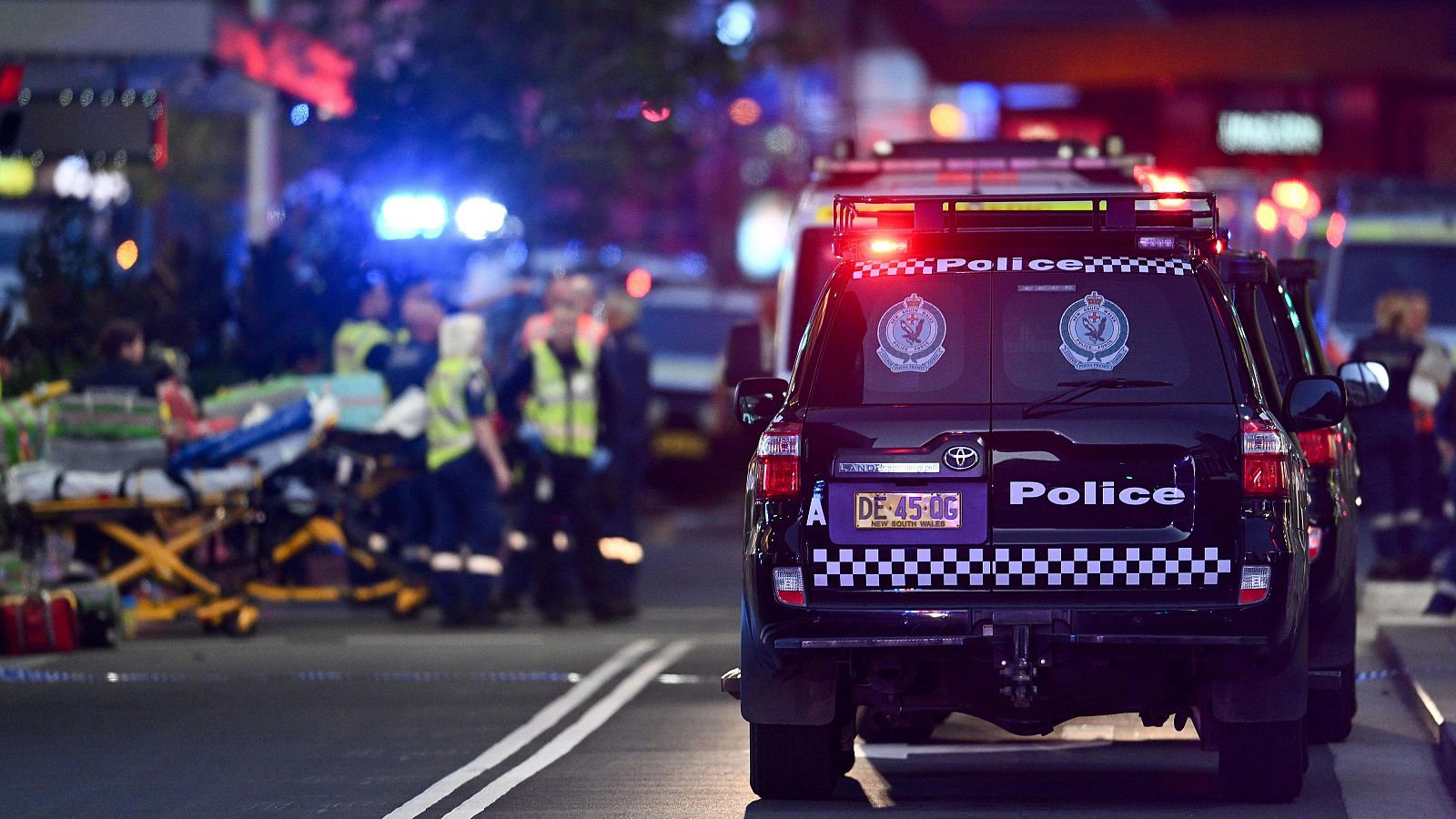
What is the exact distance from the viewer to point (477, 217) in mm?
23188

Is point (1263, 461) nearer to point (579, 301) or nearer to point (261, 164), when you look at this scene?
point (579, 301)

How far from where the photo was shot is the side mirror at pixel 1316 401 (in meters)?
9.49

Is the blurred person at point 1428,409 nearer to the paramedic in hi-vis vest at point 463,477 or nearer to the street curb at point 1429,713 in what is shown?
the street curb at point 1429,713

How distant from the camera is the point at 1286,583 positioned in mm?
8914

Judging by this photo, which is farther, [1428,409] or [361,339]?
[1428,409]

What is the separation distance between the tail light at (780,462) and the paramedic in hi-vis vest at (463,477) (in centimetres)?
761

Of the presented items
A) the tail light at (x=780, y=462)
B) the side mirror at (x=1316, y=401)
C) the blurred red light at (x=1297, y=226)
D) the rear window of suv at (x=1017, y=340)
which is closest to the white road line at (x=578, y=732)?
the tail light at (x=780, y=462)

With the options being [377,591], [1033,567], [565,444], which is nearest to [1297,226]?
[565,444]

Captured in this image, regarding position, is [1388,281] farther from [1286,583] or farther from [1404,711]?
[1286,583]

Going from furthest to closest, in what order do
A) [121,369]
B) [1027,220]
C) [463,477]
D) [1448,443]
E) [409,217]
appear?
[409,217]
[1448,443]
[463,477]
[121,369]
[1027,220]

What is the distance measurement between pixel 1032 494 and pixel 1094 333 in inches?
23.4

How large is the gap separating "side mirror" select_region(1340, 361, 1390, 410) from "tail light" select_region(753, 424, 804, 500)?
9.71ft

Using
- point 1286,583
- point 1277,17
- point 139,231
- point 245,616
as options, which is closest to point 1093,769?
point 1286,583

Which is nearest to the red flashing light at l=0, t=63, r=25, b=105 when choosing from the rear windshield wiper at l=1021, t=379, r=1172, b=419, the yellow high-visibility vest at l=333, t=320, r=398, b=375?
the yellow high-visibility vest at l=333, t=320, r=398, b=375
